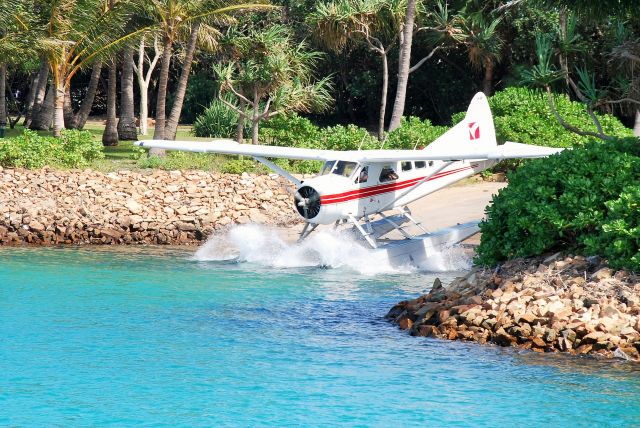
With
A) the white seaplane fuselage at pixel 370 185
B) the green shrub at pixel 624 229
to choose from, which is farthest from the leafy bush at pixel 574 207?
the white seaplane fuselage at pixel 370 185

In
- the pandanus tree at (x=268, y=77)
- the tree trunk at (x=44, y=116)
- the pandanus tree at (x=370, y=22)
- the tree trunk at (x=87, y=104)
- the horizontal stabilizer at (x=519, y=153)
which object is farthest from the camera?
the tree trunk at (x=44, y=116)

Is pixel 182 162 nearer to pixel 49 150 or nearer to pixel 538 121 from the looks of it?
pixel 49 150

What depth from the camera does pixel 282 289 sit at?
1634 cm

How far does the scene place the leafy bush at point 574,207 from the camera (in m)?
12.0

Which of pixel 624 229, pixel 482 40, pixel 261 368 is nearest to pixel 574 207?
pixel 624 229

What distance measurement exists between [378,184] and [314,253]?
1.97 m

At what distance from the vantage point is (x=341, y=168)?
19.3 m

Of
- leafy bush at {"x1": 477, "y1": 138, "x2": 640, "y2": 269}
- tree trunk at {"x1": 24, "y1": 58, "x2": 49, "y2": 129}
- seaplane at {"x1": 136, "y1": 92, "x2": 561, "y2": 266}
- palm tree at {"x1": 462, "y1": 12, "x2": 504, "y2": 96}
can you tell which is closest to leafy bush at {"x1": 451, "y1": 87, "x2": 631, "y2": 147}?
palm tree at {"x1": 462, "y1": 12, "x2": 504, "y2": 96}

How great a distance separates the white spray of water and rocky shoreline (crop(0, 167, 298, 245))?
246 cm

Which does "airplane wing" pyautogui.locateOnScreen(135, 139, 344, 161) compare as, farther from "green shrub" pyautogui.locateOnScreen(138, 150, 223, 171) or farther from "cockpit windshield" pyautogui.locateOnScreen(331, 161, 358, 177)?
"green shrub" pyautogui.locateOnScreen(138, 150, 223, 171)

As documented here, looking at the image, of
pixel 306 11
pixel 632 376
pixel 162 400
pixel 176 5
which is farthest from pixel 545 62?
pixel 306 11

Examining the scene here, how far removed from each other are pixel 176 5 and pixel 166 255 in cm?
1024

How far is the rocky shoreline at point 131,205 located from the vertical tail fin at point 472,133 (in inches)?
169

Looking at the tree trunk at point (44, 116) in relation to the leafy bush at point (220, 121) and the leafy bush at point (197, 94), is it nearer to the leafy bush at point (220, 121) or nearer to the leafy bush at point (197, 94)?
the leafy bush at point (220, 121)
